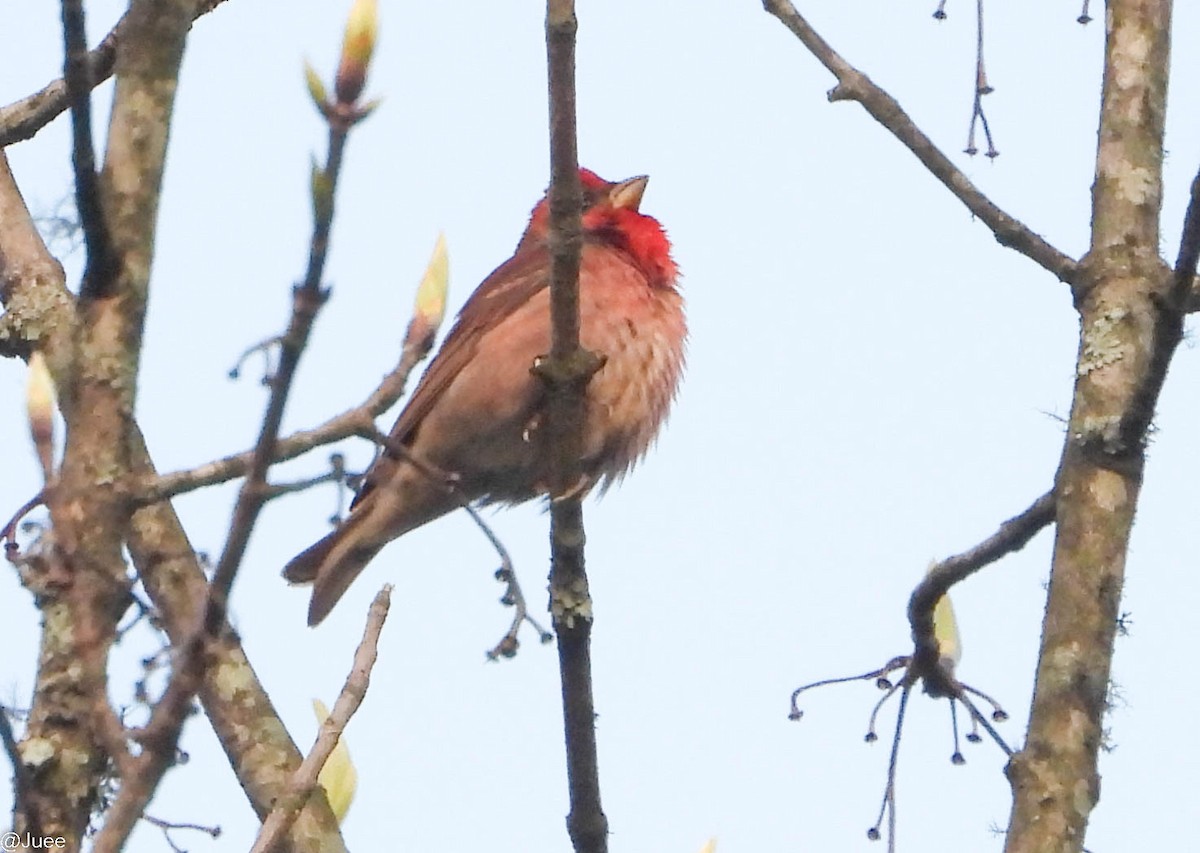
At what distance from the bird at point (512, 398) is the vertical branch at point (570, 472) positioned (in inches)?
52.5

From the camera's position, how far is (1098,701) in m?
3.67

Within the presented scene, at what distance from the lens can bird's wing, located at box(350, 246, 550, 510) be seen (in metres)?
6.38

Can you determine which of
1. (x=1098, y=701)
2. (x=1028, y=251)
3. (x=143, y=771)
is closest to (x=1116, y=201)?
(x=1028, y=251)

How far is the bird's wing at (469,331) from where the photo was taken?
6383 mm

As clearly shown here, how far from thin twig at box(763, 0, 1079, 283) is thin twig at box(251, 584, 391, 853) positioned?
2098 millimetres

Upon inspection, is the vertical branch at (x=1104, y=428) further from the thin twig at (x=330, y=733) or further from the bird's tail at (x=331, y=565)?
the bird's tail at (x=331, y=565)

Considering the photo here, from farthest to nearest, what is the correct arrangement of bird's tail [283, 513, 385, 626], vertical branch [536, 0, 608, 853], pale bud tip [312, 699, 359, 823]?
bird's tail [283, 513, 385, 626], vertical branch [536, 0, 608, 853], pale bud tip [312, 699, 359, 823]

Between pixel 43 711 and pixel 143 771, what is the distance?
2.62ft

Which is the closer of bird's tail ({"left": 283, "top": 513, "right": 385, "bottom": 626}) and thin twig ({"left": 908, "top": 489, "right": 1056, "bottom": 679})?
thin twig ({"left": 908, "top": 489, "right": 1056, "bottom": 679})

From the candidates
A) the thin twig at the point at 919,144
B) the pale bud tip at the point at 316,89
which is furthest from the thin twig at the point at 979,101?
the pale bud tip at the point at 316,89

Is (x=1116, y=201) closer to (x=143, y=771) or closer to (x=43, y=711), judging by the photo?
(x=43, y=711)

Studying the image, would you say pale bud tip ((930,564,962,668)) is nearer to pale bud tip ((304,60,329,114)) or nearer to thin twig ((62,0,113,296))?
thin twig ((62,0,113,296))

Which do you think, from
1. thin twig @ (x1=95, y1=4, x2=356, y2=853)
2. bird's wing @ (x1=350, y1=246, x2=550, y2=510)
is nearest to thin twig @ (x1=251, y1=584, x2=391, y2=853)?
thin twig @ (x1=95, y1=4, x2=356, y2=853)

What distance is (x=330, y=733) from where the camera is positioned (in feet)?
8.75
